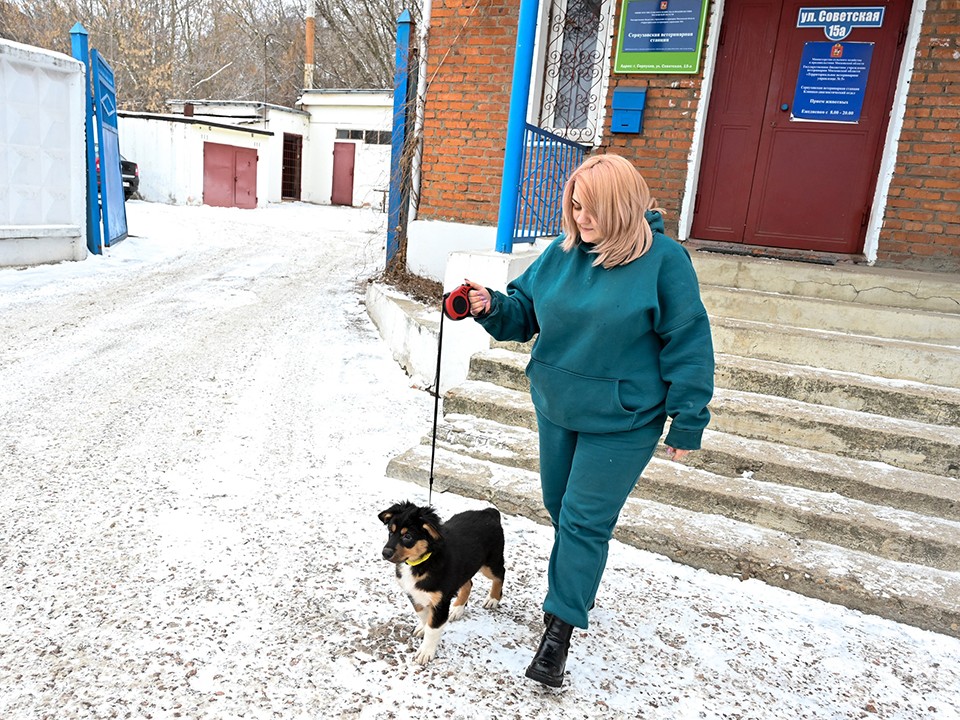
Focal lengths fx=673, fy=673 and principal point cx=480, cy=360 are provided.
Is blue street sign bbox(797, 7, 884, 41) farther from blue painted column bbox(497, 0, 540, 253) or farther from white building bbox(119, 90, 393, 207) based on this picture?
white building bbox(119, 90, 393, 207)

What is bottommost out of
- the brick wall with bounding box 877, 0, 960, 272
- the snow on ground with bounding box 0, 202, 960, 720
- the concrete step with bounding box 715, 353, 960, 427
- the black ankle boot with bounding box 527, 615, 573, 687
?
the snow on ground with bounding box 0, 202, 960, 720

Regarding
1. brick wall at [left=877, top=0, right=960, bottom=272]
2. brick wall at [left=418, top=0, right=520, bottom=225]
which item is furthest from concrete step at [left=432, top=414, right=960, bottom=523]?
brick wall at [left=418, top=0, right=520, bottom=225]

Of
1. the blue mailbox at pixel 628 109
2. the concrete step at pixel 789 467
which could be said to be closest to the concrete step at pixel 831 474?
the concrete step at pixel 789 467

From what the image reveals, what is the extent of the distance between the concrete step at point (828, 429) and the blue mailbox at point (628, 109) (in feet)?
10.6

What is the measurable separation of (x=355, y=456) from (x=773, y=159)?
4.74m

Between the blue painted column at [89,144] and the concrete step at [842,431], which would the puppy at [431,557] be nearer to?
the concrete step at [842,431]

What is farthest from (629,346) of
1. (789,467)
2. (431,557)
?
(789,467)

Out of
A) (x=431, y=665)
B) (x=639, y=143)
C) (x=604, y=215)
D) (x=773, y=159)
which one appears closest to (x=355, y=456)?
(x=431, y=665)

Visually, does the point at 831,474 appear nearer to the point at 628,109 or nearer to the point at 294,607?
the point at 294,607

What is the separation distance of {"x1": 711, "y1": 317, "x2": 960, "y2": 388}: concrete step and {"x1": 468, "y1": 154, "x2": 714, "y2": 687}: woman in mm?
2489

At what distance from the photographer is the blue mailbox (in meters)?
6.27

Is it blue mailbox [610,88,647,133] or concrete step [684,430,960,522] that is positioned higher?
blue mailbox [610,88,647,133]

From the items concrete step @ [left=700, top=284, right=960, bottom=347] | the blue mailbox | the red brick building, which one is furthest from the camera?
the blue mailbox

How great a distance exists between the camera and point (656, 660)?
2.45 meters
